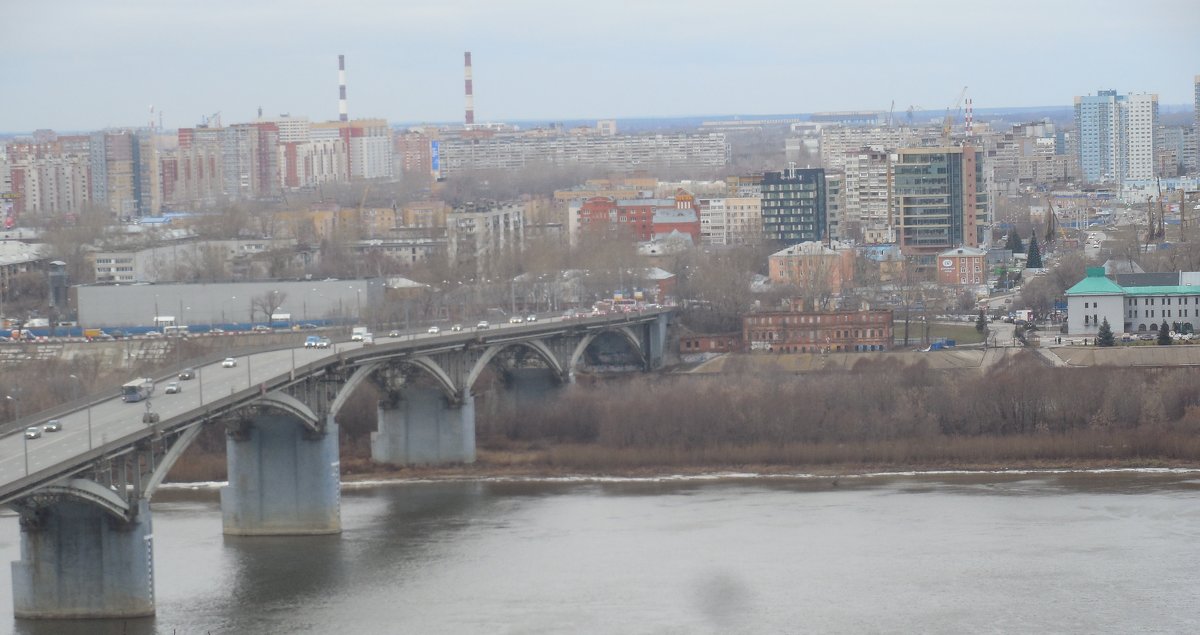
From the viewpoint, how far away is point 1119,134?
274 ft

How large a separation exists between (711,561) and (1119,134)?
6817 cm

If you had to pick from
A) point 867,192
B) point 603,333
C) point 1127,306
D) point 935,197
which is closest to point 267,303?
point 603,333

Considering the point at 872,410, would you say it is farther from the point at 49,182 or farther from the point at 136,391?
the point at 49,182

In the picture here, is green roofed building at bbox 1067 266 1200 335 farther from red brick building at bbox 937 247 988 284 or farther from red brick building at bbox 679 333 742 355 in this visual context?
red brick building at bbox 937 247 988 284

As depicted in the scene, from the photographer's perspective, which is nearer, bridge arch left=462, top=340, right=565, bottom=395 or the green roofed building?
bridge arch left=462, top=340, right=565, bottom=395

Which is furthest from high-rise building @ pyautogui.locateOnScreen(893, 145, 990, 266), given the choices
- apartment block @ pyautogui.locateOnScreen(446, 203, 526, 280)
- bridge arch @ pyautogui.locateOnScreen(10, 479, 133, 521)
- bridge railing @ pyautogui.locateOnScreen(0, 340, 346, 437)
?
bridge arch @ pyautogui.locateOnScreen(10, 479, 133, 521)

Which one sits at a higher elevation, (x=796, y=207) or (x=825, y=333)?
(x=796, y=207)

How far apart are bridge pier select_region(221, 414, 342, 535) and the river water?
24cm

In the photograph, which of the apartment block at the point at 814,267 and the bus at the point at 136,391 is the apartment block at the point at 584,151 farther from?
the bus at the point at 136,391

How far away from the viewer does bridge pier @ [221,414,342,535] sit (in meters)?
20.5

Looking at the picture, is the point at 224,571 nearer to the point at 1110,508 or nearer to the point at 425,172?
the point at 1110,508

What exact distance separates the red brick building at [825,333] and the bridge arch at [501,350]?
15.5 feet

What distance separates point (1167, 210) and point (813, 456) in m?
37.3

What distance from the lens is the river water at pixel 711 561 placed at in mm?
16219
